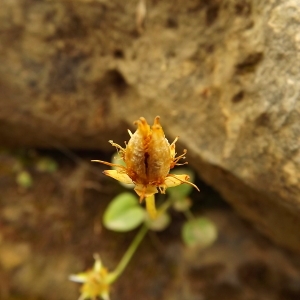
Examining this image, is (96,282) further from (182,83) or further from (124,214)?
(182,83)

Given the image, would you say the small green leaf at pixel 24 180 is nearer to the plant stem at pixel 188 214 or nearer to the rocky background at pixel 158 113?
the rocky background at pixel 158 113

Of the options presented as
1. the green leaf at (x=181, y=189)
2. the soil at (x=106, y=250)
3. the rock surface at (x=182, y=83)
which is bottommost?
the soil at (x=106, y=250)

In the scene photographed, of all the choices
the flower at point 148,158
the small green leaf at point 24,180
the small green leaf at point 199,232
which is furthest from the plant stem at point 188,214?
the flower at point 148,158

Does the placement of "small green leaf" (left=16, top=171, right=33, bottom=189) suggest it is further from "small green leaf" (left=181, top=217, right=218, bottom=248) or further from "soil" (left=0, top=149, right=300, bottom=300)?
"small green leaf" (left=181, top=217, right=218, bottom=248)

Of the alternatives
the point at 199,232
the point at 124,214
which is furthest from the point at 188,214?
the point at 124,214

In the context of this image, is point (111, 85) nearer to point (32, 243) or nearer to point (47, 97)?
point (47, 97)

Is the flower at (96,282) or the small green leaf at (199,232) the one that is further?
the small green leaf at (199,232)
